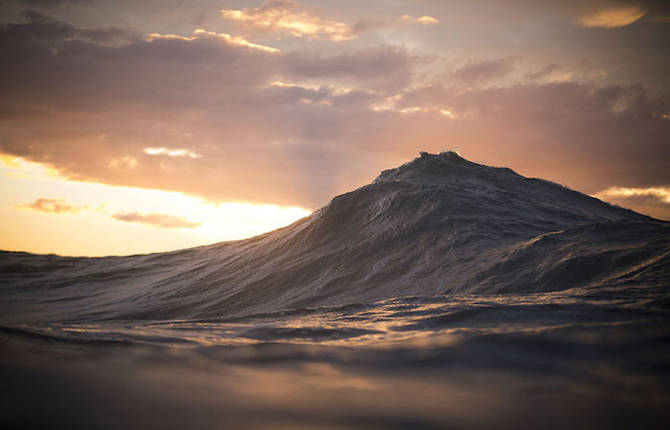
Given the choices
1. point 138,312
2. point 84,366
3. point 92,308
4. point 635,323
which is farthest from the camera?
point 92,308

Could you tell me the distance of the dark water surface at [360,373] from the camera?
2.20 m

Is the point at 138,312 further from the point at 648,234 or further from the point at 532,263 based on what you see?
the point at 648,234

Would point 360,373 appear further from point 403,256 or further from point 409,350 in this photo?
point 403,256

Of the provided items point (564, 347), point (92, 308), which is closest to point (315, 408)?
point (564, 347)

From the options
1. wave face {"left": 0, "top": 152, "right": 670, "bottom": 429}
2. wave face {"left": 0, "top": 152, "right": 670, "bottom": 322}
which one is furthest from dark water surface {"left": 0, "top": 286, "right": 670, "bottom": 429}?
wave face {"left": 0, "top": 152, "right": 670, "bottom": 322}

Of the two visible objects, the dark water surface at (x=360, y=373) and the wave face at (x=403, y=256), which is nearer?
the dark water surface at (x=360, y=373)

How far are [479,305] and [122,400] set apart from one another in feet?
11.4

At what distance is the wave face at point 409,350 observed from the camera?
225 cm

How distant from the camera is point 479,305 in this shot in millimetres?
4781

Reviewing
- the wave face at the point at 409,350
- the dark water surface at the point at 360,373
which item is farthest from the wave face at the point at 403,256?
the dark water surface at the point at 360,373

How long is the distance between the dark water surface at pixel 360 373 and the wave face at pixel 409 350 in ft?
0.04

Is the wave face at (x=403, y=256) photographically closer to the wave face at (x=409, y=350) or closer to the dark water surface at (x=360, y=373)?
the wave face at (x=409, y=350)

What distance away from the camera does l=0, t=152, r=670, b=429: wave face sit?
7.39 ft

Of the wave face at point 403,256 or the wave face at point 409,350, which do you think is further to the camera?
the wave face at point 403,256
